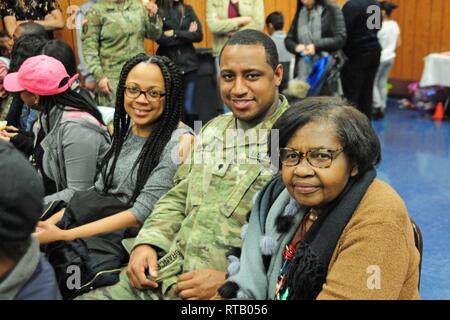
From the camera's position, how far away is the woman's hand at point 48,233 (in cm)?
204

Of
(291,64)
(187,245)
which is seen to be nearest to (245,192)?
(187,245)

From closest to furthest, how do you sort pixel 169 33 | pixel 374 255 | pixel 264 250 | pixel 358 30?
pixel 374 255, pixel 264 250, pixel 169 33, pixel 358 30

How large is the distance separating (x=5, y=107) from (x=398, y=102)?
592 centimetres

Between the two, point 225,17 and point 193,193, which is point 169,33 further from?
point 193,193

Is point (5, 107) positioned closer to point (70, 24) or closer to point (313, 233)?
point (70, 24)

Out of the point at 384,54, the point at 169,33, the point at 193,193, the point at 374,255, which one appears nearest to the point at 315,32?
the point at 169,33

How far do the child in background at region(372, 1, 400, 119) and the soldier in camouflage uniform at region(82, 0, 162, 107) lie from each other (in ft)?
12.9

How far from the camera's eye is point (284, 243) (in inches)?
63.6

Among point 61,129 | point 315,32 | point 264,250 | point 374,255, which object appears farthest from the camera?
point 315,32

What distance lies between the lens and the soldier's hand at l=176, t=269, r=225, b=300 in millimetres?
1808

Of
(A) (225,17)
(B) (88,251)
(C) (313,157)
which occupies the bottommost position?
(B) (88,251)

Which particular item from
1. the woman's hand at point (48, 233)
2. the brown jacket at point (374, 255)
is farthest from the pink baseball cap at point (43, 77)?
the brown jacket at point (374, 255)

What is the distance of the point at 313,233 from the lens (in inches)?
59.3

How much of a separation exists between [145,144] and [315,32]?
302 centimetres
